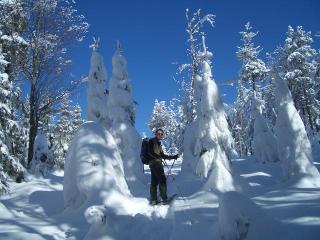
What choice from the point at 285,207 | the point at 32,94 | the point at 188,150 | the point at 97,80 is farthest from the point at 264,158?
the point at 285,207

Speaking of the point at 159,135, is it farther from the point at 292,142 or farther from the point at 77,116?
the point at 77,116

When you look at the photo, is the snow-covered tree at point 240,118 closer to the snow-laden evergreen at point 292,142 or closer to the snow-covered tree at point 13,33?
the snow-laden evergreen at point 292,142

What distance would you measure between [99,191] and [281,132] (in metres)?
10.8

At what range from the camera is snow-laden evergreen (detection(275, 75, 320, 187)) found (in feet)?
58.5

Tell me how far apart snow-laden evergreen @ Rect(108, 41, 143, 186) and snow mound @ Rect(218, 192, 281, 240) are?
17266 mm

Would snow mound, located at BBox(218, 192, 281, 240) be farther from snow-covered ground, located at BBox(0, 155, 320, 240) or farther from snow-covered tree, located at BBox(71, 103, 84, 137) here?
snow-covered tree, located at BBox(71, 103, 84, 137)

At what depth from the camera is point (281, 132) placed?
738 inches

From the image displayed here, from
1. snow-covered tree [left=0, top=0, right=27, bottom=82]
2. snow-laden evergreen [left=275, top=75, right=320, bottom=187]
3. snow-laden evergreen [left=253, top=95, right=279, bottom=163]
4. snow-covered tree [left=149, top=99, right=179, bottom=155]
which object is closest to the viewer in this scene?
snow-laden evergreen [left=275, top=75, right=320, bottom=187]

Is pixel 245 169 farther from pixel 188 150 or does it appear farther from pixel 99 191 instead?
pixel 99 191

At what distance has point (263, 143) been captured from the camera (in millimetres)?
32094

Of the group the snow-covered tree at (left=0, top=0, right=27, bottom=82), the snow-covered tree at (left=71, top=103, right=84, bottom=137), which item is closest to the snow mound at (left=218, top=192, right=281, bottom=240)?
the snow-covered tree at (left=0, top=0, right=27, bottom=82)

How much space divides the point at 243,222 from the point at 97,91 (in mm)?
18300

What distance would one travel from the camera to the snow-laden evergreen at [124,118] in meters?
24.6

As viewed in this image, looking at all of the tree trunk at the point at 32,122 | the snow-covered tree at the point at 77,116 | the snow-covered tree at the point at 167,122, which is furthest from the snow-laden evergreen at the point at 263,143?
the snow-covered tree at the point at 167,122
